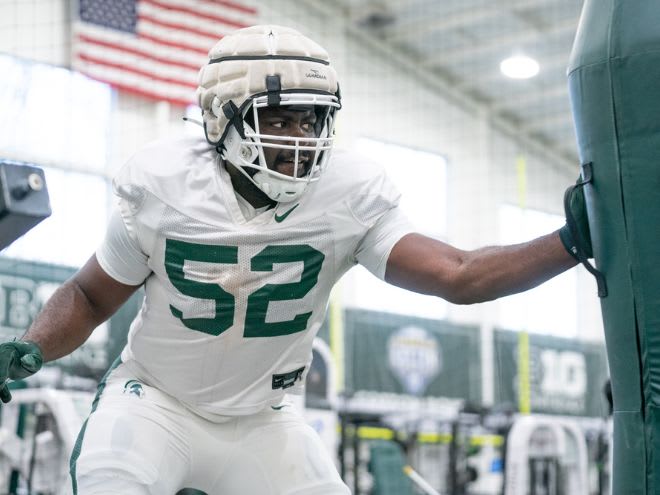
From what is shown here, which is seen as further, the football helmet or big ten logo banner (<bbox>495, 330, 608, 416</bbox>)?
big ten logo banner (<bbox>495, 330, 608, 416</bbox>)

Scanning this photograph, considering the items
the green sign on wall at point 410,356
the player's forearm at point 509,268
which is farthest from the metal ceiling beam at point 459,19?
the player's forearm at point 509,268

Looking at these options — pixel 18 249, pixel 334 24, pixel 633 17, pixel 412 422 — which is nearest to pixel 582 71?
pixel 633 17

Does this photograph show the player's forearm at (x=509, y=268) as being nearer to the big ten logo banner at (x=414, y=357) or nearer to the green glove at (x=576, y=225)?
the green glove at (x=576, y=225)

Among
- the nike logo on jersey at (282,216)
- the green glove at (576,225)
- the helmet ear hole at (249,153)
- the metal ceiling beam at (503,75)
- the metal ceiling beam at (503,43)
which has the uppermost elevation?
the metal ceiling beam at (503,43)

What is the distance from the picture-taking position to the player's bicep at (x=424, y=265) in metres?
2.18

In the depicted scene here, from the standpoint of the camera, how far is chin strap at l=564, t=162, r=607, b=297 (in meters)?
1.96

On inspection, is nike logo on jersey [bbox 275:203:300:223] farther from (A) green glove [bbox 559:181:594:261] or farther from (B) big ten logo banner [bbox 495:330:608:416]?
(B) big ten logo banner [bbox 495:330:608:416]

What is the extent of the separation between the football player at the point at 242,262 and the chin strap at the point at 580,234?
282 millimetres

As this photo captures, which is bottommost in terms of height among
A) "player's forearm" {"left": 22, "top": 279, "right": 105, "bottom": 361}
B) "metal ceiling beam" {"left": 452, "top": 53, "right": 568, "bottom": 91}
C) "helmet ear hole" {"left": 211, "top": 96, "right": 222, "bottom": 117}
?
"player's forearm" {"left": 22, "top": 279, "right": 105, "bottom": 361}

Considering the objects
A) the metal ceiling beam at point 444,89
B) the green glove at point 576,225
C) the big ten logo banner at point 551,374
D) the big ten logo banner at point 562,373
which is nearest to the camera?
the green glove at point 576,225

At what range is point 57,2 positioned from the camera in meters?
9.28

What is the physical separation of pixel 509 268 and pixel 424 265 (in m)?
0.24

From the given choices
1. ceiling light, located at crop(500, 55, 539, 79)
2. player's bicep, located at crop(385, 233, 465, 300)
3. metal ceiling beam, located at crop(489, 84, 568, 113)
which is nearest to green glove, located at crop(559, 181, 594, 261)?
player's bicep, located at crop(385, 233, 465, 300)

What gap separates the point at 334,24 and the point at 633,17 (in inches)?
382
